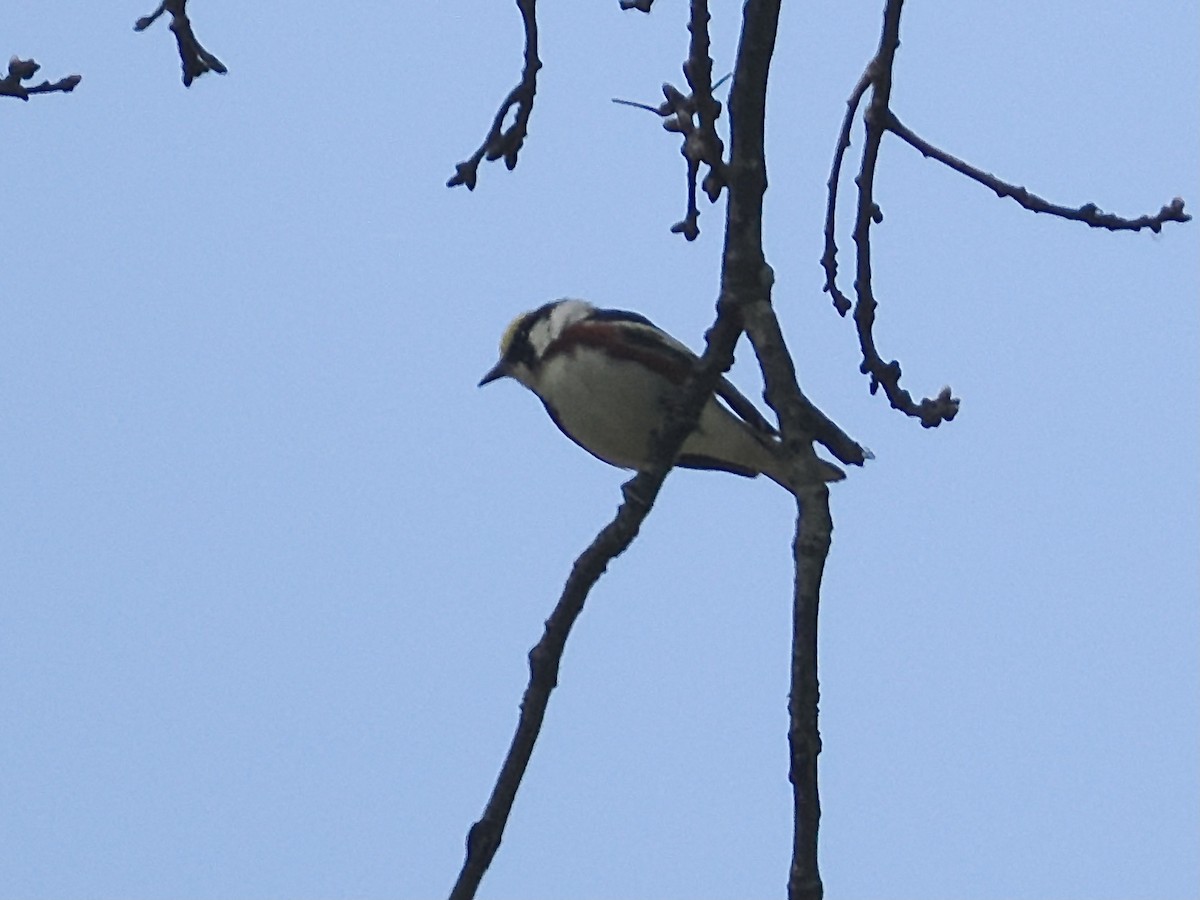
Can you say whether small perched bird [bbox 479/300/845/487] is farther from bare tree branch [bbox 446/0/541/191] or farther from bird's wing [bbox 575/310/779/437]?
bare tree branch [bbox 446/0/541/191]

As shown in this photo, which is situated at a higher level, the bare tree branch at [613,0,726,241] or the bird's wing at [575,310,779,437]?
the bird's wing at [575,310,779,437]

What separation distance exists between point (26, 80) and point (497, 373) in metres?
2.47

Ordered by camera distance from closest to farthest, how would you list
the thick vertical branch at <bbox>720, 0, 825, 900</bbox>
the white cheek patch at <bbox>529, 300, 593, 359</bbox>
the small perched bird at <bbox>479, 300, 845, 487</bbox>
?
the thick vertical branch at <bbox>720, 0, 825, 900</bbox>, the small perched bird at <bbox>479, 300, 845, 487</bbox>, the white cheek patch at <bbox>529, 300, 593, 359</bbox>

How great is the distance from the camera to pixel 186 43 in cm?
420

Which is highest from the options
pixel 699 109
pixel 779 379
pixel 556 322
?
pixel 556 322

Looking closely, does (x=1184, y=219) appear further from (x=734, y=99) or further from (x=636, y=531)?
(x=636, y=531)

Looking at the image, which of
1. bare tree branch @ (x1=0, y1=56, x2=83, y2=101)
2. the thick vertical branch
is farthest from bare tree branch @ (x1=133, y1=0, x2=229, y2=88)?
the thick vertical branch

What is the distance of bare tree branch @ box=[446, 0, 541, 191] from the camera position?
4324mm

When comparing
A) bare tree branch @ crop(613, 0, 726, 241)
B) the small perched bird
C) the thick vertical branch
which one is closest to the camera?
the thick vertical branch

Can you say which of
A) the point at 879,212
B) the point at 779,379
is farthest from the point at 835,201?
the point at 779,379

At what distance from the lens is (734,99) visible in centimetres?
354

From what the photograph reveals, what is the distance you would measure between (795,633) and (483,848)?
69 cm

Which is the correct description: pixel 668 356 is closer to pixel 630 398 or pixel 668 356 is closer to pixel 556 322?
pixel 630 398

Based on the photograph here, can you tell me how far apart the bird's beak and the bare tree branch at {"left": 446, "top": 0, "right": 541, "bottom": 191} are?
1.57 metres
